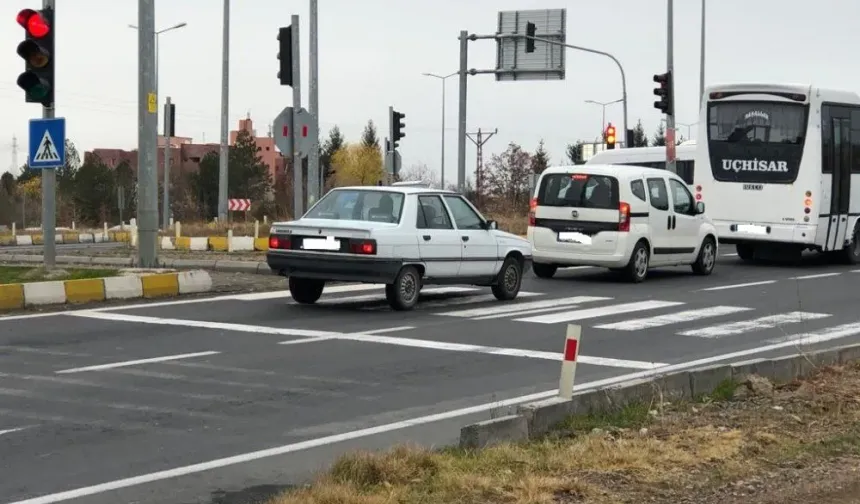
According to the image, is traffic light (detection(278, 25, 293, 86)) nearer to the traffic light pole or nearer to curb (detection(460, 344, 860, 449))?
the traffic light pole

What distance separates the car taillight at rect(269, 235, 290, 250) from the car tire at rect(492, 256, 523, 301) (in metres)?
3.25

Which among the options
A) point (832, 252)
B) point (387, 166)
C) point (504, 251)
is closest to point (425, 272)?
point (504, 251)

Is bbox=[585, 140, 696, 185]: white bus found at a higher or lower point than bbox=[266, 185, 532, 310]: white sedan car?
higher

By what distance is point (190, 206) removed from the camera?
3593 inches

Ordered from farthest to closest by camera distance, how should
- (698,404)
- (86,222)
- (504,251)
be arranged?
1. (86,222)
2. (504,251)
3. (698,404)

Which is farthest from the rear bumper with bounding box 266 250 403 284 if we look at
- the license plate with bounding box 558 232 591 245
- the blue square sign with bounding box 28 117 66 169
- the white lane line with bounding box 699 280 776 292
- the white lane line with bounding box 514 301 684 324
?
the white lane line with bounding box 699 280 776 292

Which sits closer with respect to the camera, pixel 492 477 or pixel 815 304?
pixel 492 477

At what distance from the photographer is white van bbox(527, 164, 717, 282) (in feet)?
66.2

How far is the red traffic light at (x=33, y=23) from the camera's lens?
16875mm

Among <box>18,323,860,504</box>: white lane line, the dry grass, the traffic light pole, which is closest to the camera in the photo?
the dry grass

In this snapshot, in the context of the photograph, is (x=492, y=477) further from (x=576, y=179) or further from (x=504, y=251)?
(x=576, y=179)

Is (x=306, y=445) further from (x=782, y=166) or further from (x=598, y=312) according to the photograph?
(x=782, y=166)

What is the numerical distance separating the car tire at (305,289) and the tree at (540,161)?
57.8 m

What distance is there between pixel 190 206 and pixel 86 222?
13.2 m
